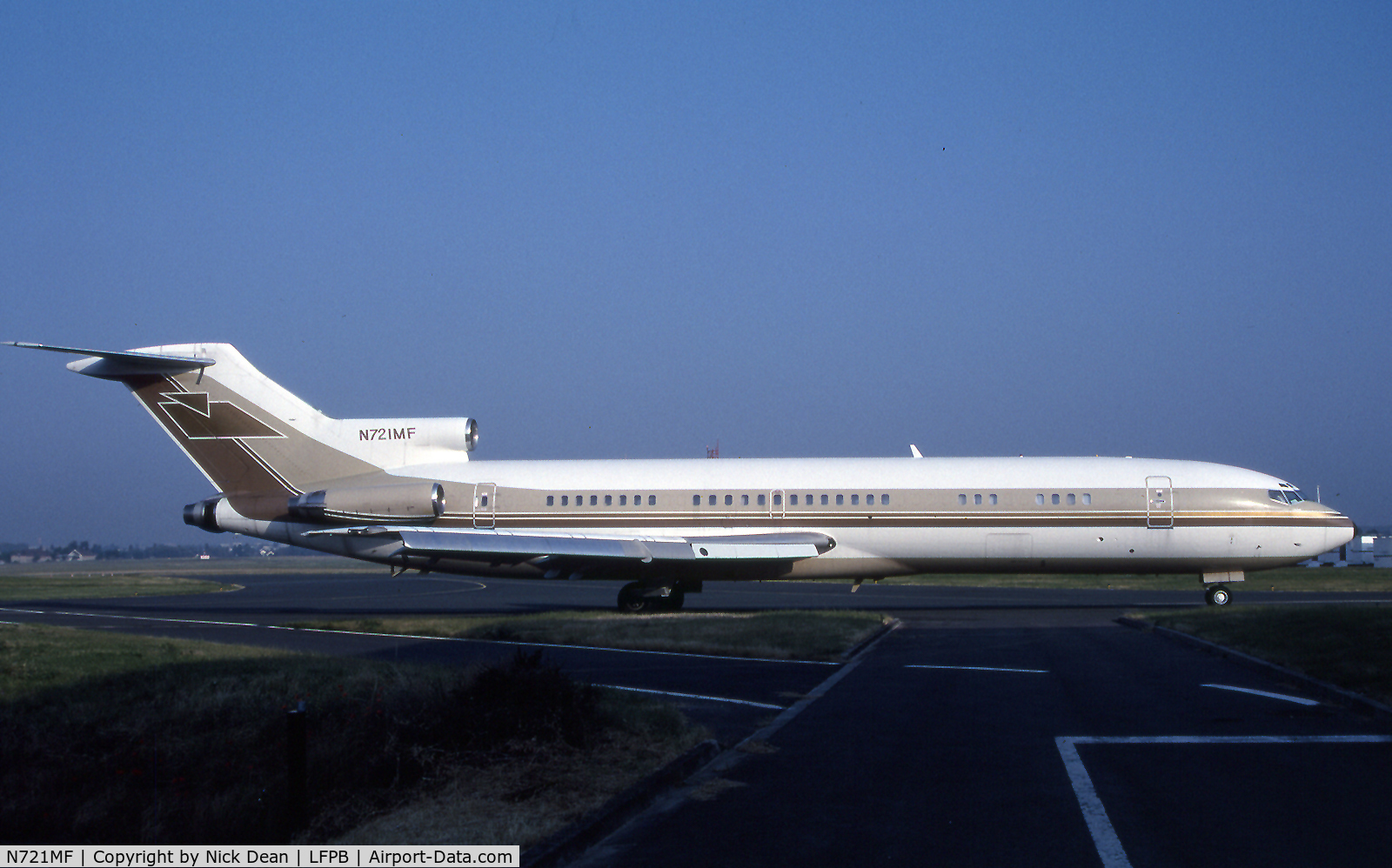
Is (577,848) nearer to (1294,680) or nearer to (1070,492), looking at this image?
(1294,680)

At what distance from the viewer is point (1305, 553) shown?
2633 centimetres

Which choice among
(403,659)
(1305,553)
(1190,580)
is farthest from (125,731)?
(1190,580)

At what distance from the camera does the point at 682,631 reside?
817 inches

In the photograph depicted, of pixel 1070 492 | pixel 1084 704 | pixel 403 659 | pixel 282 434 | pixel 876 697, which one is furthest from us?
pixel 282 434

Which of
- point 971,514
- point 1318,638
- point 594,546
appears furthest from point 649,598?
point 1318,638

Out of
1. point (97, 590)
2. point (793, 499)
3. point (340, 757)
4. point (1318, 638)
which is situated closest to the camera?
point (340, 757)

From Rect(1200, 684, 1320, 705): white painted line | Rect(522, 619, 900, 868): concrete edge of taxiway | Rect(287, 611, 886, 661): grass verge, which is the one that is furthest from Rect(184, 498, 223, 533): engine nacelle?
Rect(1200, 684, 1320, 705): white painted line

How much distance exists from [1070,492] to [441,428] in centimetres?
1616

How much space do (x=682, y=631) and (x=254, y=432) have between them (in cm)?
1434

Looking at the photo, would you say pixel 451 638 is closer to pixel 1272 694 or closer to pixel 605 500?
pixel 605 500

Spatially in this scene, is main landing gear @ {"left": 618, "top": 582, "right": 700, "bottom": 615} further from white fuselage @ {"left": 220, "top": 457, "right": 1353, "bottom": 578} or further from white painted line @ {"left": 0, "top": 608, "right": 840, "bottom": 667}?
white painted line @ {"left": 0, "top": 608, "right": 840, "bottom": 667}

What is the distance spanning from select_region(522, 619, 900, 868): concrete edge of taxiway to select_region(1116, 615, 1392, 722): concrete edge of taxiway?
5616mm

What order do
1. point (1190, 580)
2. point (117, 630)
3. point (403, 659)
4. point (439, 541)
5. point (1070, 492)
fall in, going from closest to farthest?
point (403, 659), point (117, 630), point (439, 541), point (1070, 492), point (1190, 580)

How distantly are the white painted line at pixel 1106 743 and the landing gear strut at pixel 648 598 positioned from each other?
59.5 feet
